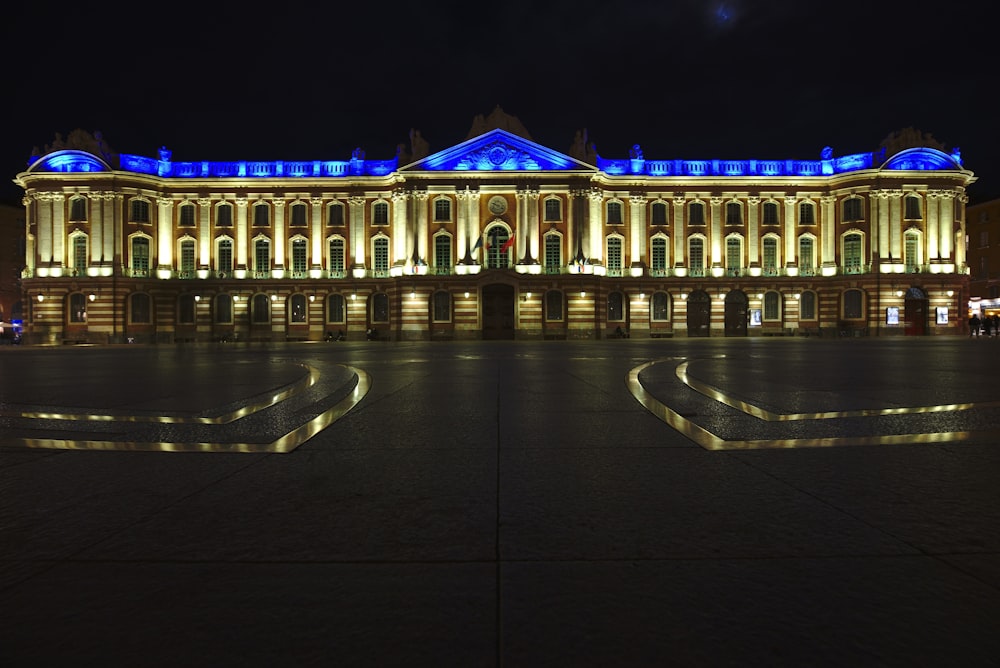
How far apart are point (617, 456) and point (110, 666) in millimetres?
3595

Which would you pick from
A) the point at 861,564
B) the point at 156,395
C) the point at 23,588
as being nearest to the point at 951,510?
the point at 861,564

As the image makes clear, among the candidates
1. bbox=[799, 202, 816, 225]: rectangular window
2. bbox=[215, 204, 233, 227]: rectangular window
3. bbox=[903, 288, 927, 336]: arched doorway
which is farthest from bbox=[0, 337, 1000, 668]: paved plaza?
bbox=[903, 288, 927, 336]: arched doorway

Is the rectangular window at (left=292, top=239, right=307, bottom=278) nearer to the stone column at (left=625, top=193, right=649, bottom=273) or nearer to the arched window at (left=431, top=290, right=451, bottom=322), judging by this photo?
the arched window at (left=431, top=290, right=451, bottom=322)

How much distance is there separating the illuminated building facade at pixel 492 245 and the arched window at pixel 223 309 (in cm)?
12

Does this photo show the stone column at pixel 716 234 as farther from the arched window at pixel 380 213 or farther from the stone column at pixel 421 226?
the arched window at pixel 380 213

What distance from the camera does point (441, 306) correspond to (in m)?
47.6

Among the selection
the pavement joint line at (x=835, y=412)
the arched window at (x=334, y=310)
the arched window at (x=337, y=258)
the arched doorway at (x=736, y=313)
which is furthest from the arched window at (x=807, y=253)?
the pavement joint line at (x=835, y=412)

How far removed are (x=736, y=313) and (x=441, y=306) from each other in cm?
2270

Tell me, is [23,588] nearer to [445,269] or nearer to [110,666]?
[110,666]

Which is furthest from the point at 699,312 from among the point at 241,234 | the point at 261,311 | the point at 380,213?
the point at 241,234

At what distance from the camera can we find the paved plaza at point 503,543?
80.3 inches

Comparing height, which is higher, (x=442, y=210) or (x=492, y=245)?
(x=442, y=210)

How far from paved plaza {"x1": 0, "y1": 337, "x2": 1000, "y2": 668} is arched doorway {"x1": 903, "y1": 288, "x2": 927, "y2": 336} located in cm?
5022

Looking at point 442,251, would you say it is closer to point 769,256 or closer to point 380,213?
point 380,213
